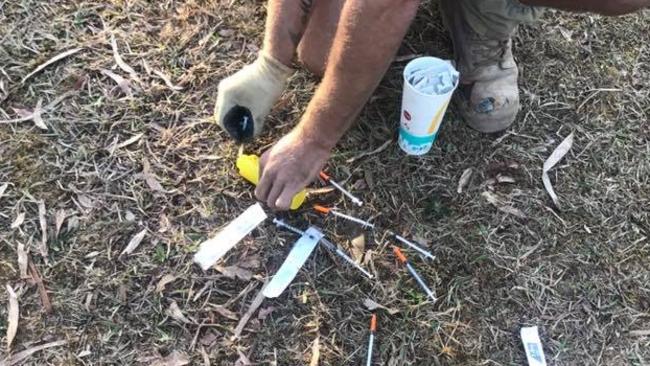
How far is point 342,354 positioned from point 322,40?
1.15m

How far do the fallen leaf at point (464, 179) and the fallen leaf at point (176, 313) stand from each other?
3.52 ft

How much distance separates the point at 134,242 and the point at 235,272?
37 cm

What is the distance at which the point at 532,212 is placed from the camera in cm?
259

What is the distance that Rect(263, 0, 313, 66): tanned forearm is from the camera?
8.13 ft

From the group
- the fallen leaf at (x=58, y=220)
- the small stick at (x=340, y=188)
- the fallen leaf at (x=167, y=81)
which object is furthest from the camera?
the fallen leaf at (x=167, y=81)

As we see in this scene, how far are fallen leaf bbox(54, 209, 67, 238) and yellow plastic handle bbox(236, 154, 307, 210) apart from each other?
2.07 ft

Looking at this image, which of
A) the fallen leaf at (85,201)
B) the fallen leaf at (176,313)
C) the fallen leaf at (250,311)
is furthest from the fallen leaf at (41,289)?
the fallen leaf at (250,311)

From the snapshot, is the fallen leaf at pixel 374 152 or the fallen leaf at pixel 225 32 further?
the fallen leaf at pixel 225 32

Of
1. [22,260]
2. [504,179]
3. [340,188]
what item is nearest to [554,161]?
[504,179]

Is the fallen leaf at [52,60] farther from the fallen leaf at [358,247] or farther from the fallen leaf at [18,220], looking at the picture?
the fallen leaf at [358,247]

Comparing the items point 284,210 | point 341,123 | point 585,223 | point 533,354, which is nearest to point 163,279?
point 284,210

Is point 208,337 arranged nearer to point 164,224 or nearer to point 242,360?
point 242,360

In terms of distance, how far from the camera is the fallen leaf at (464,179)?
2.61m

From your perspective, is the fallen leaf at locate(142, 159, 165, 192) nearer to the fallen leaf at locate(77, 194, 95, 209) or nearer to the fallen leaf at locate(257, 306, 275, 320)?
the fallen leaf at locate(77, 194, 95, 209)
